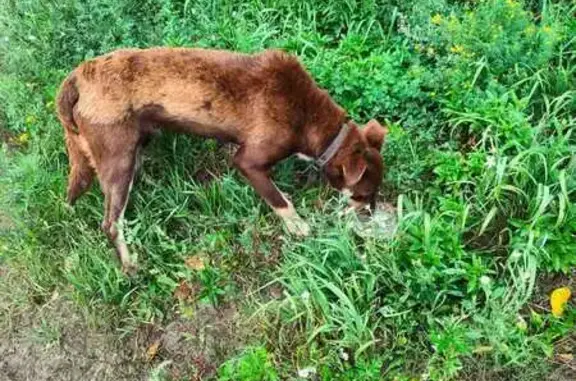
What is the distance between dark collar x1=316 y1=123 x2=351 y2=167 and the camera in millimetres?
4750

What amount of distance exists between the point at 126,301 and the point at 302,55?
2299 millimetres

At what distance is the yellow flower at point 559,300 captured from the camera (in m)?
4.13

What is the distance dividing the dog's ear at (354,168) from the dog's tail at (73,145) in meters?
1.74

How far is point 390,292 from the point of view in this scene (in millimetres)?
4328

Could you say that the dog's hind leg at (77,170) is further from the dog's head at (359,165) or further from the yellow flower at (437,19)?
the yellow flower at (437,19)

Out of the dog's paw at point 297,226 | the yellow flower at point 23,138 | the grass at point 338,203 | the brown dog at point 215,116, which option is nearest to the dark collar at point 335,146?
the brown dog at point 215,116

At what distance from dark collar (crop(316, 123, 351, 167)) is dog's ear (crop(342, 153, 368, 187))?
128 mm

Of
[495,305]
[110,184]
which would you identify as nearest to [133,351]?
[110,184]

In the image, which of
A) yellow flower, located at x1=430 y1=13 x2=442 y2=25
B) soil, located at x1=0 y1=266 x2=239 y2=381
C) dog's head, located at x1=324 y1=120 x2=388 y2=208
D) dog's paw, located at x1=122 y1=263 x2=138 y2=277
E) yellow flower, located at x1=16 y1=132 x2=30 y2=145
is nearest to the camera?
soil, located at x1=0 y1=266 x2=239 y2=381

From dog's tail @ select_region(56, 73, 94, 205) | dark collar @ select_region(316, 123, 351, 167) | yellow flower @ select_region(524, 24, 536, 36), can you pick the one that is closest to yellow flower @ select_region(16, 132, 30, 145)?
dog's tail @ select_region(56, 73, 94, 205)

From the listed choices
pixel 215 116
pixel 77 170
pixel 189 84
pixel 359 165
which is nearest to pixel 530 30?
pixel 359 165

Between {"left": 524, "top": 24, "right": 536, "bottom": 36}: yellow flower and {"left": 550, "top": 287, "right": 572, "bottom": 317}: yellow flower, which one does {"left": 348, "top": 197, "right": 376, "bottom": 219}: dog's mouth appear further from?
{"left": 524, "top": 24, "right": 536, "bottom": 36}: yellow flower

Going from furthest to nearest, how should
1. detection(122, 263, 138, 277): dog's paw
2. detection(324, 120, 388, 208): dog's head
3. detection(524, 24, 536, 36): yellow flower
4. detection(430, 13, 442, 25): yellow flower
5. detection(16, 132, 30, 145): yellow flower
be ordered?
1. detection(16, 132, 30, 145): yellow flower
2. detection(430, 13, 442, 25): yellow flower
3. detection(524, 24, 536, 36): yellow flower
4. detection(122, 263, 138, 277): dog's paw
5. detection(324, 120, 388, 208): dog's head

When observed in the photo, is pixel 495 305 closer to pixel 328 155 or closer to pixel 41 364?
pixel 328 155
